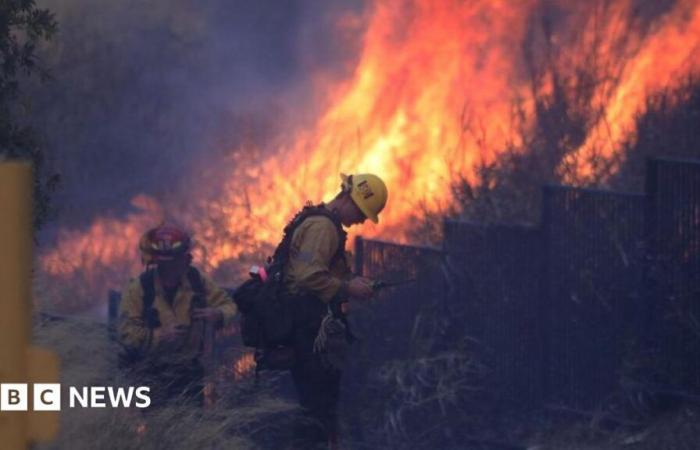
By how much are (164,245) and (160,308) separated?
410mm

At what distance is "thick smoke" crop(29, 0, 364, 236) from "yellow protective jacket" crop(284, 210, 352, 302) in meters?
8.89

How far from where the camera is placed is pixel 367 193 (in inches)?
297

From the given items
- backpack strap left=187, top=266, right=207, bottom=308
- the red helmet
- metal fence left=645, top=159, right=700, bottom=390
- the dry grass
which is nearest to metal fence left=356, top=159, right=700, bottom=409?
metal fence left=645, top=159, right=700, bottom=390

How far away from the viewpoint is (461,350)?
10703mm

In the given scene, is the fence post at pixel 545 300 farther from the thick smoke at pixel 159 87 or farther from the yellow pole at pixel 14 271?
the yellow pole at pixel 14 271

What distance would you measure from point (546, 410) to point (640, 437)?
102 centimetres

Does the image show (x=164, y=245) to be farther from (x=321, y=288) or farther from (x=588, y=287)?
(x=588, y=287)

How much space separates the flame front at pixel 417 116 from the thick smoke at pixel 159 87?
758mm

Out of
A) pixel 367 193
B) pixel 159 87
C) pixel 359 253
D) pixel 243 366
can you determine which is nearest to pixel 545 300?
pixel 359 253

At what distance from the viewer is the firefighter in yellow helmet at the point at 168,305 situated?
794 centimetres

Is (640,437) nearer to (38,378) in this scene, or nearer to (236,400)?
(236,400)

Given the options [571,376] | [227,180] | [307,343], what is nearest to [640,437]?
[571,376]

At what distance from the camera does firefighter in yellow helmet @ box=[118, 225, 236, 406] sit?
7938mm

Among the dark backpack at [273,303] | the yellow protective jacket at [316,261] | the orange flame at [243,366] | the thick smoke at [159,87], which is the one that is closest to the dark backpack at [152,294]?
the dark backpack at [273,303]
